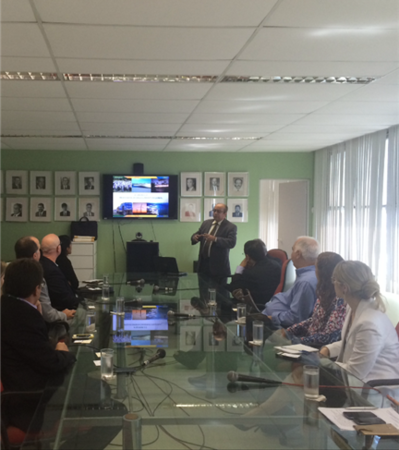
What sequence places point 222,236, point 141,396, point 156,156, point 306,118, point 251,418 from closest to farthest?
point 251,418
point 141,396
point 306,118
point 222,236
point 156,156

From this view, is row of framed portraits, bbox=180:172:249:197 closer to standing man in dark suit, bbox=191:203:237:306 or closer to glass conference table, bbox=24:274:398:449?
standing man in dark suit, bbox=191:203:237:306

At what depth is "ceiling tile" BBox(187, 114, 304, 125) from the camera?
249 inches

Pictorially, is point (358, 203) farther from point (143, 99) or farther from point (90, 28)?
point (90, 28)

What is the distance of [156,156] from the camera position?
9.88m

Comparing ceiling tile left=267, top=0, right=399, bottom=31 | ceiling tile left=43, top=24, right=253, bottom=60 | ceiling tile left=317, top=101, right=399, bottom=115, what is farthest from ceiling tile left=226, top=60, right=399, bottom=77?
ceiling tile left=317, top=101, right=399, bottom=115

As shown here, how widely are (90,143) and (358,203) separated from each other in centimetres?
450

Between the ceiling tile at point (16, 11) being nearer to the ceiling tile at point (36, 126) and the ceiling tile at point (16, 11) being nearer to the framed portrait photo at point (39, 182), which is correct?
the ceiling tile at point (36, 126)

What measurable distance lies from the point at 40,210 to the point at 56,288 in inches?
213

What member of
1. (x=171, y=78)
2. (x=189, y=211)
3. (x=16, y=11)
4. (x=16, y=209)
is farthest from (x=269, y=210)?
(x=16, y=11)

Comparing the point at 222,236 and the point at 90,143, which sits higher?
the point at 90,143

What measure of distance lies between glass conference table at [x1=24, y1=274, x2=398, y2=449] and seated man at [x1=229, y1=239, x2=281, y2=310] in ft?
5.91

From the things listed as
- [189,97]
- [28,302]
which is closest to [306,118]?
[189,97]

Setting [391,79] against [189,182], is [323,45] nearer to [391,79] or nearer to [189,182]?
[391,79]

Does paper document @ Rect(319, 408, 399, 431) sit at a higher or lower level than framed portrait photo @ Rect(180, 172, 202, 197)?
lower
